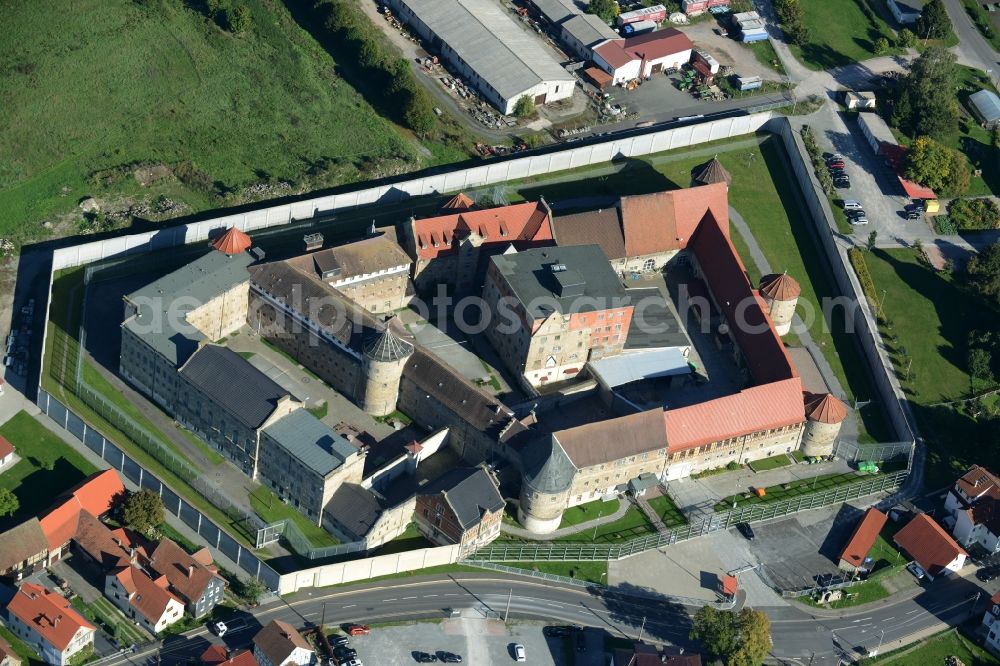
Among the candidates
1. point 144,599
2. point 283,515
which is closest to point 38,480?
point 144,599

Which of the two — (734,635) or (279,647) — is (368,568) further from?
(734,635)

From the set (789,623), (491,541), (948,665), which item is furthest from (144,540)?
(948,665)

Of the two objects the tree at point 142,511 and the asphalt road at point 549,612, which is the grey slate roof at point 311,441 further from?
the tree at point 142,511

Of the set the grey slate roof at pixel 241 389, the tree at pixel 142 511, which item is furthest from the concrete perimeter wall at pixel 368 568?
the grey slate roof at pixel 241 389

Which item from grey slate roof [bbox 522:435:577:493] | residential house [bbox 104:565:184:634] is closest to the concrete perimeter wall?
grey slate roof [bbox 522:435:577:493]

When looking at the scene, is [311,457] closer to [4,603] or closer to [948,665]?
[4,603]
